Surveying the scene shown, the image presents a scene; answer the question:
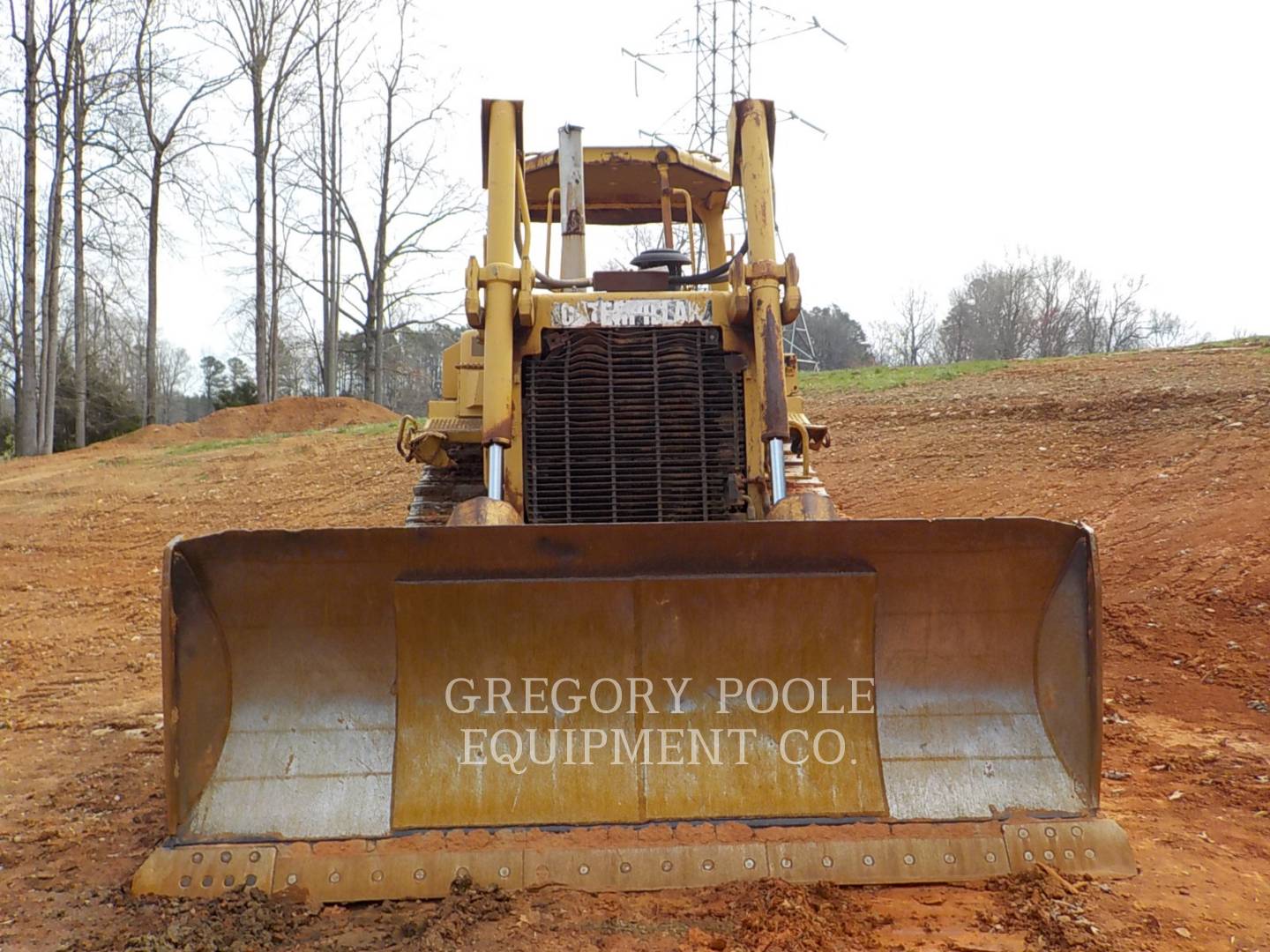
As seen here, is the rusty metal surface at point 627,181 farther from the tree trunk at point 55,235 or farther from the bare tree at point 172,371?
the bare tree at point 172,371

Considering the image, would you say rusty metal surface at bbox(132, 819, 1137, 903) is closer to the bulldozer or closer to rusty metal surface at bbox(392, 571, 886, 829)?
the bulldozer

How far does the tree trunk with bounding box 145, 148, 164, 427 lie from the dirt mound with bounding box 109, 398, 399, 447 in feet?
9.70

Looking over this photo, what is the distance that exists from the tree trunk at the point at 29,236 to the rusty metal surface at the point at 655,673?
20.2 meters

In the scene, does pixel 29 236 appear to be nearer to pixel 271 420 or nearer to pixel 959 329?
pixel 271 420

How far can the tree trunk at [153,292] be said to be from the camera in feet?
75.1

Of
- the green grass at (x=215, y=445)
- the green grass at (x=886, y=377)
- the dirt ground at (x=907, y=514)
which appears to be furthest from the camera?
the green grass at (x=215, y=445)

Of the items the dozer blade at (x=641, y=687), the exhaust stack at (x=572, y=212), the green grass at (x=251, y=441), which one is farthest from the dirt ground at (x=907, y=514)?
the exhaust stack at (x=572, y=212)

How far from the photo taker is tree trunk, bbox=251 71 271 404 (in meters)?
23.2

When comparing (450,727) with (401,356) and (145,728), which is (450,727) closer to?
(145,728)

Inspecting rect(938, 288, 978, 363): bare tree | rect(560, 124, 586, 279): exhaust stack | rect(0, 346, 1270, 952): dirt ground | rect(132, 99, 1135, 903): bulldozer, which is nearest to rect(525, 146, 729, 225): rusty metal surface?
rect(560, 124, 586, 279): exhaust stack

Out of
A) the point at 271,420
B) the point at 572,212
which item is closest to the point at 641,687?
the point at 572,212

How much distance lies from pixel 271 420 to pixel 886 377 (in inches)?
481

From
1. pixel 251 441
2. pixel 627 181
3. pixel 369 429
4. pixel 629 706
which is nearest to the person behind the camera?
pixel 629 706

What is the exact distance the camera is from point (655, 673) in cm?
305
